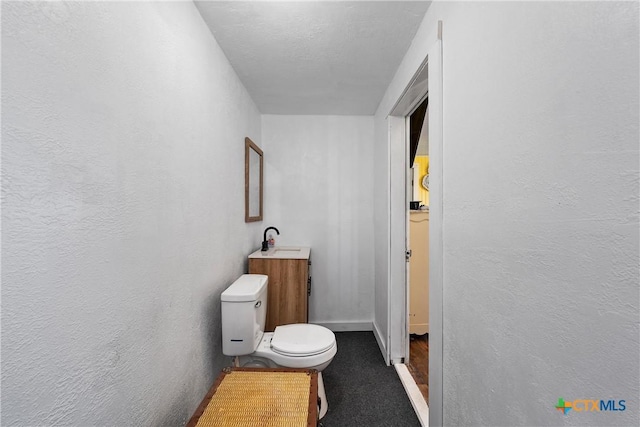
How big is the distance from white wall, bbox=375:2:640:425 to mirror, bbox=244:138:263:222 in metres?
1.67

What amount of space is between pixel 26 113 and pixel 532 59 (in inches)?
48.5

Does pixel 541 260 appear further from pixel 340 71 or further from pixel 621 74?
pixel 340 71

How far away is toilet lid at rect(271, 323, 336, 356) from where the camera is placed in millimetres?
1660

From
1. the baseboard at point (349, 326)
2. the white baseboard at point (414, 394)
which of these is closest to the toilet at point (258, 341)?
the white baseboard at point (414, 394)

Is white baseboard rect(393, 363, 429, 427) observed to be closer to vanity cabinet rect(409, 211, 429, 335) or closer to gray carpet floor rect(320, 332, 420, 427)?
gray carpet floor rect(320, 332, 420, 427)

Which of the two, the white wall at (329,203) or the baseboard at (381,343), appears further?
the white wall at (329,203)

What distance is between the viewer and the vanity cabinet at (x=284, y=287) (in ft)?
7.54

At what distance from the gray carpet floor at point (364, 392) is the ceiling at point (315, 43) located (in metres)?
2.30

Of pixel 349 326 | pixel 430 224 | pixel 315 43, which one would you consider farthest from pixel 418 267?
pixel 315 43

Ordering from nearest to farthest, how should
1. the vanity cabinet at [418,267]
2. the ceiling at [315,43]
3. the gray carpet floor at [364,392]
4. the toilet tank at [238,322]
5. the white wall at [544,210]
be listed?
the white wall at [544,210]
the ceiling at [315,43]
the toilet tank at [238,322]
the gray carpet floor at [364,392]
the vanity cabinet at [418,267]

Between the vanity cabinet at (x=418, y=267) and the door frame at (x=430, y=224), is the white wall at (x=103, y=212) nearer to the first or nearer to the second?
the door frame at (x=430, y=224)

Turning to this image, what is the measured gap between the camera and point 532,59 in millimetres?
735

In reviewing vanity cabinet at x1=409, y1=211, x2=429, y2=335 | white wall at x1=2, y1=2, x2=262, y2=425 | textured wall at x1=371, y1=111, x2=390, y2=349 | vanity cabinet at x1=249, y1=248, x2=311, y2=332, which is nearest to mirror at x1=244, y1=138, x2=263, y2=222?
vanity cabinet at x1=249, y1=248, x2=311, y2=332

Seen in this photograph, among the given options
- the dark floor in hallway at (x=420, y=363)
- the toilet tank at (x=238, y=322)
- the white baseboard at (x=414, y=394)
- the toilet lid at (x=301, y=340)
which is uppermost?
the toilet tank at (x=238, y=322)
